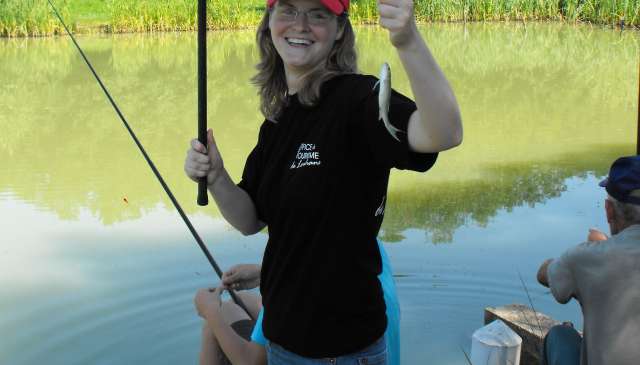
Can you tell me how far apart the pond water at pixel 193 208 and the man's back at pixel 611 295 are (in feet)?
4.48

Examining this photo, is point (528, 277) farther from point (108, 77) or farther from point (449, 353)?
point (108, 77)

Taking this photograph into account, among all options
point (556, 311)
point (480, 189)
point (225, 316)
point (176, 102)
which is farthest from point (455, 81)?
point (225, 316)

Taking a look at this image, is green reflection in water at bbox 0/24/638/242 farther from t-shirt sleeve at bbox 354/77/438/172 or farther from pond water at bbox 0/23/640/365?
t-shirt sleeve at bbox 354/77/438/172

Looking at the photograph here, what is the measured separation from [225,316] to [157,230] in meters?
2.55

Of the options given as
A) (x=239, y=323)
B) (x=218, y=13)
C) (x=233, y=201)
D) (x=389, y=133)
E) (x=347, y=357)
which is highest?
(x=389, y=133)

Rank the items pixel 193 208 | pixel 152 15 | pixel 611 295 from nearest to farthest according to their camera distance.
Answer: pixel 611 295, pixel 193 208, pixel 152 15

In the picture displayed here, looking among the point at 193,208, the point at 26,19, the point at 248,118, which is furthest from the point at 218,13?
the point at 193,208

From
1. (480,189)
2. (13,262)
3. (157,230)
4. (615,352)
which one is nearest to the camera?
(615,352)

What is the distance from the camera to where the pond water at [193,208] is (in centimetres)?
343

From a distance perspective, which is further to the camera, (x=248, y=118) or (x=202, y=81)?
(x=248, y=118)

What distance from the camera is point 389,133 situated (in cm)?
140

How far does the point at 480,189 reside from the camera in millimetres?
5121

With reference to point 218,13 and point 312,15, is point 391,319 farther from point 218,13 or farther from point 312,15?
point 218,13

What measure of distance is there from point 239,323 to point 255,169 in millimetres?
520
